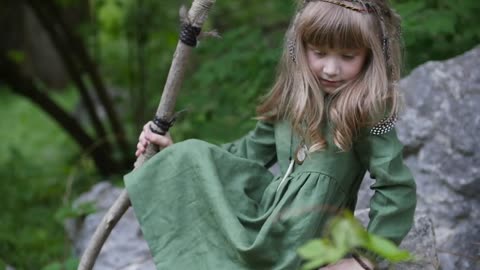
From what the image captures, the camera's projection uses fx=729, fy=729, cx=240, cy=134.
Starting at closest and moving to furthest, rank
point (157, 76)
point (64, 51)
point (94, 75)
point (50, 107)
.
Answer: point (50, 107) → point (64, 51) → point (94, 75) → point (157, 76)

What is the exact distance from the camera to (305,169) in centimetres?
233

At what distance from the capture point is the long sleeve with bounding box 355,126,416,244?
220cm

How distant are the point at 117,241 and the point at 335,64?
170 centimetres

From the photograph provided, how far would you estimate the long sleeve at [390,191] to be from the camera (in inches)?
86.5

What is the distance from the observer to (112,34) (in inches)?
232

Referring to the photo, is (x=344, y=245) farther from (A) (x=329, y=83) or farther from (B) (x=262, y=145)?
(B) (x=262, y=145)

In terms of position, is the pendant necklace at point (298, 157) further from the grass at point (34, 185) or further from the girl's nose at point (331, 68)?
the grass at point (34, 185)

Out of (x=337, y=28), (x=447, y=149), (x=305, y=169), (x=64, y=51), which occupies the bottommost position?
(x=64, y=51)

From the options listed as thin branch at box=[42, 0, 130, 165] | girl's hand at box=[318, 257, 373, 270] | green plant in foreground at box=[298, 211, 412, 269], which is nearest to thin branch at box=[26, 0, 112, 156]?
thin branch at box=[42, 0, 130, 165]

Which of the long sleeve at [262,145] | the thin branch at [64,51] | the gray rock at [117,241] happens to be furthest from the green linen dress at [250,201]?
the thin branch at [64,51]

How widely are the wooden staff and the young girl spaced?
0.14 metres

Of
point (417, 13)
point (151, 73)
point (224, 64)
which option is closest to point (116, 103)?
point (151, 73)

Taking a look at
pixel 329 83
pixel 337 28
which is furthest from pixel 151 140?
pixel 337 28

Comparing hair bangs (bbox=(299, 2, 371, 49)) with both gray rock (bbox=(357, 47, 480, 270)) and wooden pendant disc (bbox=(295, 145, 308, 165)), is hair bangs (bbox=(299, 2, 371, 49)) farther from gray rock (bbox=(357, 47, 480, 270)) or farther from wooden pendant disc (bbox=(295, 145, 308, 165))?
gray rock (bbox=(357, 47, 480, 270))
